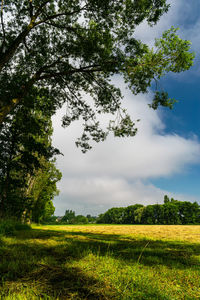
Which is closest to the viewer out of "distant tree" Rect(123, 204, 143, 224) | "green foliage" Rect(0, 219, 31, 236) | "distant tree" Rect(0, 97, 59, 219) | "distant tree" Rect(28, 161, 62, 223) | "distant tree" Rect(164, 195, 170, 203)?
"green foliage" Rect(0, 219, 31, 236)

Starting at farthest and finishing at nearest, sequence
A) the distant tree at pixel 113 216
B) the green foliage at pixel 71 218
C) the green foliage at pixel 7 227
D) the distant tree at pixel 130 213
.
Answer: the green foliage at pixel 71 218 < the distant tree at pixel 113 216 < the distant tree at pixel 130 213 < the green foliage at pixel 7 227

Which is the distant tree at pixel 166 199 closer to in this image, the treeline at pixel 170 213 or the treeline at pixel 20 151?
the treeline at pixel 170 213

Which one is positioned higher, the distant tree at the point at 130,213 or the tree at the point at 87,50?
the tree at the point at 87,50

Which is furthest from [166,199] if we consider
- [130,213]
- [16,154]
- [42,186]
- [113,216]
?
[16,154]

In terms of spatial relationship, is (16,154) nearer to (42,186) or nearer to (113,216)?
(42,186)

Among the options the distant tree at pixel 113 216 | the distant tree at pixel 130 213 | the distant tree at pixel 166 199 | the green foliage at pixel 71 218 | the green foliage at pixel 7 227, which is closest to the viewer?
the green foliage at pixel 7 227

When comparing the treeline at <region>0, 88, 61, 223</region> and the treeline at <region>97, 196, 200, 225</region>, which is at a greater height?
the treeline at <region>0, 88, 61, 223</region>

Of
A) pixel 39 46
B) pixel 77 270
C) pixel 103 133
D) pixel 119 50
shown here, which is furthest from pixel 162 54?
pixel 77 270

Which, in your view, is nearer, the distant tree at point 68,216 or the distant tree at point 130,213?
the distant tree at point 130,213

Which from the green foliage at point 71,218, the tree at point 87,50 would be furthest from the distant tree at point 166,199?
the tree at point 87,50

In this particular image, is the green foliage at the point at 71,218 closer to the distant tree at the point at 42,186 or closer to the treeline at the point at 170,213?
the treeline at the point at 170,213

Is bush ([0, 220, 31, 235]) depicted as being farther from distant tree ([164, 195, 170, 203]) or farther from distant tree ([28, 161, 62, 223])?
distant tree ([164, 195, 170, 203])

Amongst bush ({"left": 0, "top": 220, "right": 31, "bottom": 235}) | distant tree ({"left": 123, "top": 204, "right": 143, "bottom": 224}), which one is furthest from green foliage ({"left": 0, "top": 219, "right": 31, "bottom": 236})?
distant tree ({"left": 123, "top": 204, "right": 143, "bottom": 224})

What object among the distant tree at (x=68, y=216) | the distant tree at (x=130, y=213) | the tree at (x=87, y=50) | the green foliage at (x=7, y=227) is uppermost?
the tree at (x=87, y=50)
